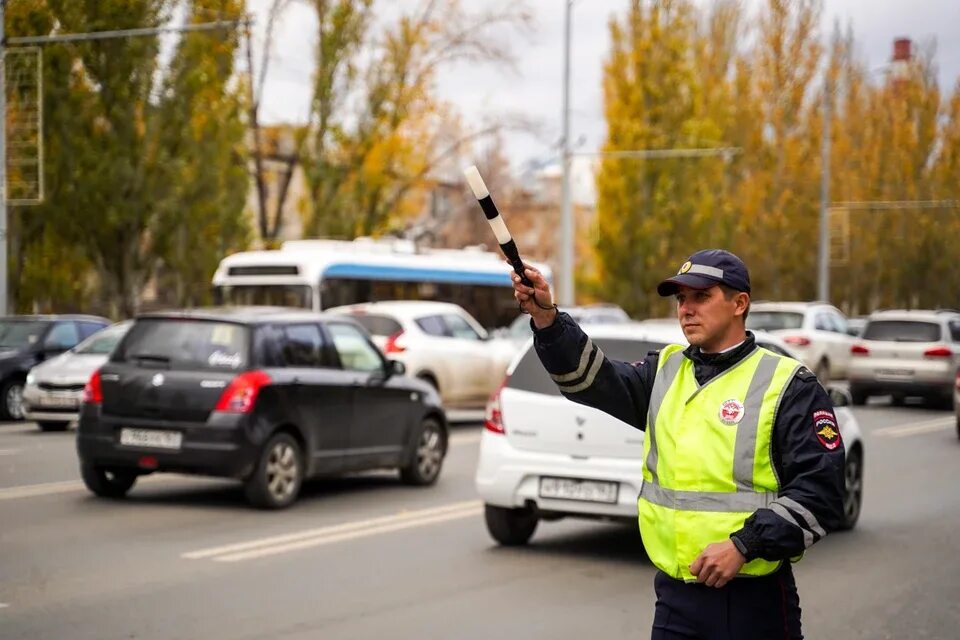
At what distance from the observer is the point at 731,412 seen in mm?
3969

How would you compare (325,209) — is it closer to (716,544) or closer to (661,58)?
(661,58)

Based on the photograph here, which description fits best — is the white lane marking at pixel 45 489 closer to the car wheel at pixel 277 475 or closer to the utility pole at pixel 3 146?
the car wheel at pixel 277 475

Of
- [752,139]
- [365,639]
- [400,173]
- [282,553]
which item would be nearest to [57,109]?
[400,173]

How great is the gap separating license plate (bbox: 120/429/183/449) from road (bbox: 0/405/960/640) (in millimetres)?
504

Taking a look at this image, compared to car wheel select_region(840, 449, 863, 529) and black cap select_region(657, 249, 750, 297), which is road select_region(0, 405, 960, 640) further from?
black cap select_region(657, 249, 750, 297)

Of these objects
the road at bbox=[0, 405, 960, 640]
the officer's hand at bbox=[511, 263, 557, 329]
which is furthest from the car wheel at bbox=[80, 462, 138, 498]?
the officer's hand at bbox=[511, 263, 557, 329]

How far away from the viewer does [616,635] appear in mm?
7465

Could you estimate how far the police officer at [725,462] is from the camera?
3852 millimetres

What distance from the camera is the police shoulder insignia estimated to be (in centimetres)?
393

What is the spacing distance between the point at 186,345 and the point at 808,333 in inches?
808

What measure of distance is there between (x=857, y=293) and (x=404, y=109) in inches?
1090

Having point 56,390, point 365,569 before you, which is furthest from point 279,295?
point 365,569

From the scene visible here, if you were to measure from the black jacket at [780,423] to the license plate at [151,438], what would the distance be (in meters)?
7.79

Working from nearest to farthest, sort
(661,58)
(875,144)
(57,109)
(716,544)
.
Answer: (716,544)
(57,109)
(661,58)
(875,144)
